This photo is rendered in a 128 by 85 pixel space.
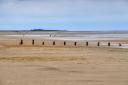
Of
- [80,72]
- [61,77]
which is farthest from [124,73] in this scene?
[61,77]

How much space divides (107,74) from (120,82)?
7.05 feet

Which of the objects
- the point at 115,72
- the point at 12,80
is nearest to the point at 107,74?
the point at 115,72

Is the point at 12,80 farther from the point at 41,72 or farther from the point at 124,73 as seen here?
the point at 124,73

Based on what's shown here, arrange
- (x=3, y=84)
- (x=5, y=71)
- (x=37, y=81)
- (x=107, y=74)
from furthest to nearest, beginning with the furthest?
(x=5, y=71) < (x=107, y=74) < (x=37, y=81) < (x=3, y=84)

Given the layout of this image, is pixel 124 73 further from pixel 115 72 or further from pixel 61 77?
pixel 61 77

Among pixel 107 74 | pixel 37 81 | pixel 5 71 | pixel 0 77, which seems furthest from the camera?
pixel 5 71

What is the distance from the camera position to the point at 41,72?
1507 cm

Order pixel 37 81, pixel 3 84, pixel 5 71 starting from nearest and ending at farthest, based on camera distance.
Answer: pixel 3 84
pixel 37 81
pixel 5 71

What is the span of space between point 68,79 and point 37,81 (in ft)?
4.01

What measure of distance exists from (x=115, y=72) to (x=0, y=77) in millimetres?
4892

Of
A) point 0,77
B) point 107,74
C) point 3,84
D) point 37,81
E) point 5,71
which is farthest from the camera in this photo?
point 5,71

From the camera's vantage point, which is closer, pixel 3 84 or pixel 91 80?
pixel 3 84

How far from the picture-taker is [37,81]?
488 inches

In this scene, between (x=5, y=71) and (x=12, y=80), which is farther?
(x=5, y=71)
